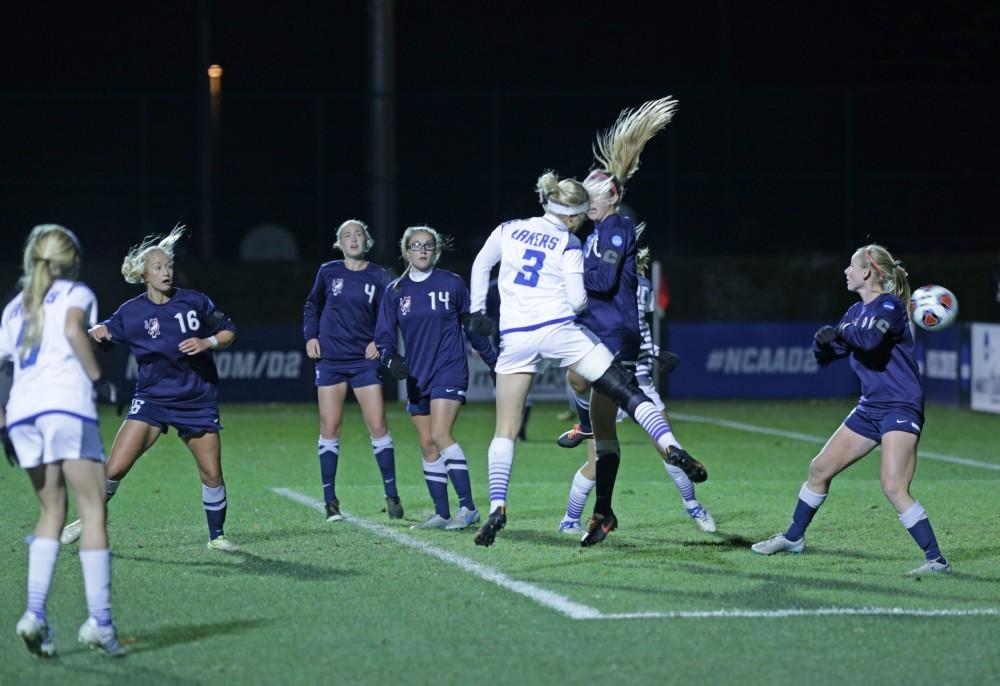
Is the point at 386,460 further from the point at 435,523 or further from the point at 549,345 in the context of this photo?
the point at 549,345

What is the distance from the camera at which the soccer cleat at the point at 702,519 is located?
10.6 meters

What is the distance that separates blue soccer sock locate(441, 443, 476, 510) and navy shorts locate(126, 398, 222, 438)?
1.82 m

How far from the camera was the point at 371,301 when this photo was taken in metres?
11.3

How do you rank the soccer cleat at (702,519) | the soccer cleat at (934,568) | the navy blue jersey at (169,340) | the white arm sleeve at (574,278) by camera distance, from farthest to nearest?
the soccer cleat at (702,519) → the navy blue jersey at (169,340) → the soccer cleat at (934,568) → the white arm sleeve at (574,278)

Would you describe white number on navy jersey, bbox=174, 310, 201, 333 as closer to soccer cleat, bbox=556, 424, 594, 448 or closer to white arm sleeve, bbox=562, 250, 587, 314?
white arm sleeve, bbox=562, 250, 587, 314

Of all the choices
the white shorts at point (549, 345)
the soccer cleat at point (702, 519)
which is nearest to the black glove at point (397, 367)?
the white shorts at point (549, 345)

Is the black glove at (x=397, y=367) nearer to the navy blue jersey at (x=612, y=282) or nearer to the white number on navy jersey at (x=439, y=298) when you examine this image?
the white number on navy jersey at (x=439, y=298)

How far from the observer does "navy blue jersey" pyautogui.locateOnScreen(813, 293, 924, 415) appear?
8.77 m

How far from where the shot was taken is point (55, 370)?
22.0ft

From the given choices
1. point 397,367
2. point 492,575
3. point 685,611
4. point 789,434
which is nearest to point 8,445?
point 492,575

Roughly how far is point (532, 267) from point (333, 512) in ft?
10.3

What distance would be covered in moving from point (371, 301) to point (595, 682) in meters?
5.34

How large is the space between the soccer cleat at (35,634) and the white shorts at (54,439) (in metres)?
0.63

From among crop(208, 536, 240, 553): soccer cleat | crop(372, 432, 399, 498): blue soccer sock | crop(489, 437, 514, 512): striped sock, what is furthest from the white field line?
crop(372, 432, 399, 498): blue soccer sock
